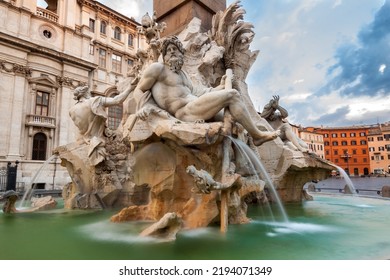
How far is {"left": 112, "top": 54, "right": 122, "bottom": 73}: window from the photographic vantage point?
93.5 ft

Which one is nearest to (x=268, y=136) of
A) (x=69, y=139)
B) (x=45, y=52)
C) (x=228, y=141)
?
(x=228, y=141)

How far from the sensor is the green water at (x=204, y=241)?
2.78m

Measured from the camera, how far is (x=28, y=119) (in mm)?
20781

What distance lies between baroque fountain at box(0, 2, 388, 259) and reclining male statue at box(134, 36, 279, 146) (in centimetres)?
2

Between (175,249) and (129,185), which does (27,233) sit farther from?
(129,185)

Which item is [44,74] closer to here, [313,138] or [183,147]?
[183,147]

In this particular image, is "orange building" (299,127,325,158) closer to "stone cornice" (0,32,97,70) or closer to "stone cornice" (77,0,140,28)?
"stone cornice" (77,0,140,28)

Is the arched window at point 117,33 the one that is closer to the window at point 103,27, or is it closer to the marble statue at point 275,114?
the window at point 103,27

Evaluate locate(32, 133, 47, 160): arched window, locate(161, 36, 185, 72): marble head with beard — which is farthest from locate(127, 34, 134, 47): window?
locate(161, 36, 185, 72): marble head with beard

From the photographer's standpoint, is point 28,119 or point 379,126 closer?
point 28,119

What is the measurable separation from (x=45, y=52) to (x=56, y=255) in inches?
919

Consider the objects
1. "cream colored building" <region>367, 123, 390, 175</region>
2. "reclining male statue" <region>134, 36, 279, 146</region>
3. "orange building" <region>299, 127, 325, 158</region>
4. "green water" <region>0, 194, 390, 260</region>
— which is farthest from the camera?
"cream colored building" <region>367, 123, 390, 175</region>

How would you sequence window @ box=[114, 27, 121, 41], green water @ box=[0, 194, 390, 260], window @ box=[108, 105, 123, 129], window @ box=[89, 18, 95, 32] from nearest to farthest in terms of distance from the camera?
green water @ box=[0, 194, 390, 260] → window @ box=[108, 105, 123, 129] → window @ box=[89, 18, 95, 32] → window @ box=[114, 27, 121, 41]

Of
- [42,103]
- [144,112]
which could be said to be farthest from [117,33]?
[144,112]
